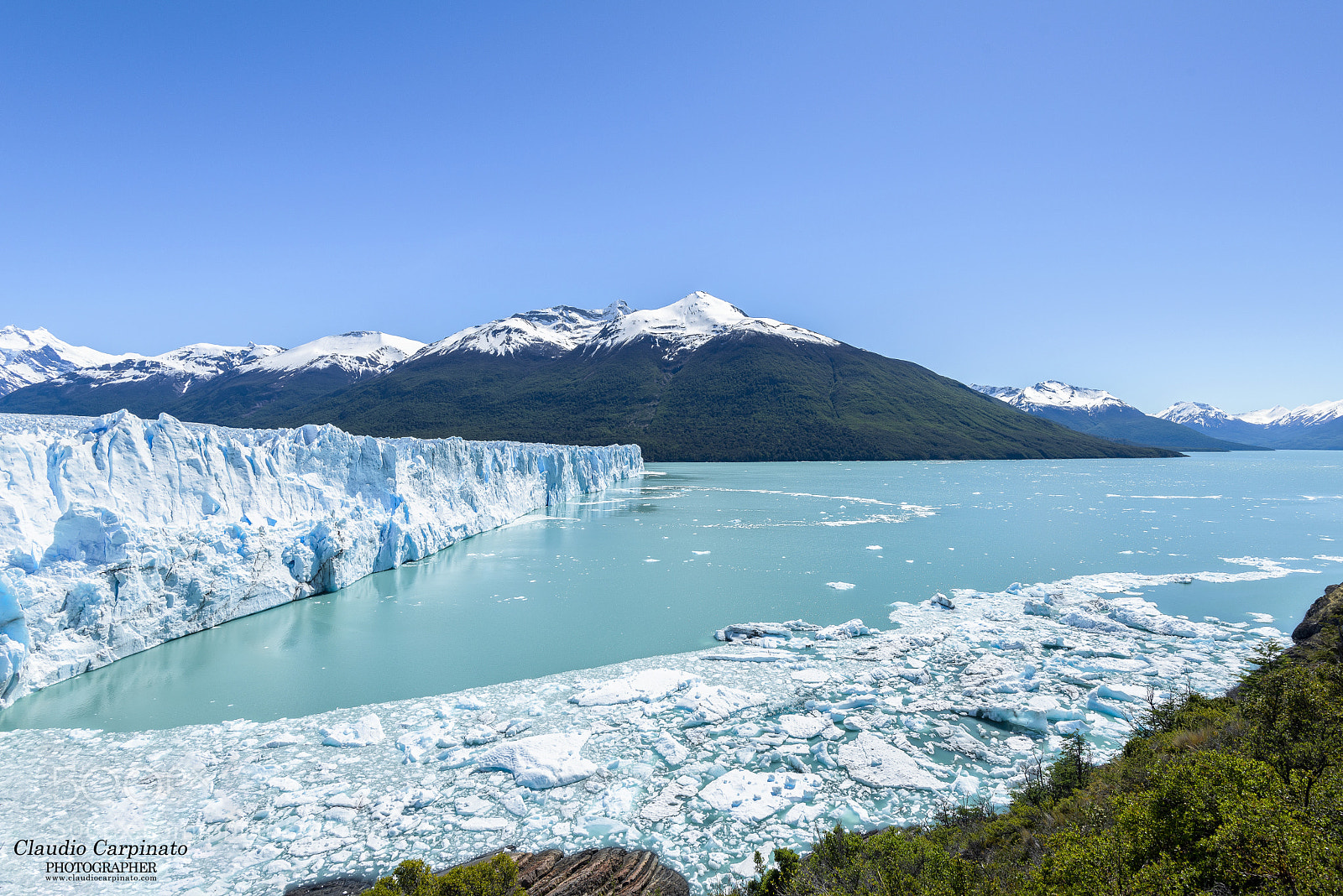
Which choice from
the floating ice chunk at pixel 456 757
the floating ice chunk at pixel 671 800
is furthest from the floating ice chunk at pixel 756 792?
the floating ice chunk at pixel 456 757

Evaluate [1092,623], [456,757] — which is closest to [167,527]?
[456,757]

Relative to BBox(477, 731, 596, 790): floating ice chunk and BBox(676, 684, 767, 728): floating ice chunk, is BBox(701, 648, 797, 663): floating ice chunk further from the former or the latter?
BBox(477, 731, 596, 790): floating ice chunk

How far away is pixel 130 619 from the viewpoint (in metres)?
11.1

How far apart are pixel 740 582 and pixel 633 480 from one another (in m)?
40.8

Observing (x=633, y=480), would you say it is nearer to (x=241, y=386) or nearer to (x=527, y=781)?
(x=527, y=781)

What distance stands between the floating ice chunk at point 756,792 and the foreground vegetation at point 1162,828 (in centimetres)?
98

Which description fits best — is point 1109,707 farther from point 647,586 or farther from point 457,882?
point 647,586

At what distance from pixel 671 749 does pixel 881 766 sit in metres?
2.59

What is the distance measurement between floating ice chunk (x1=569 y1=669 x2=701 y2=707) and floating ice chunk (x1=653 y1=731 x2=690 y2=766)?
4.39 feet

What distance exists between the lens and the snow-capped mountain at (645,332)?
14850 cm

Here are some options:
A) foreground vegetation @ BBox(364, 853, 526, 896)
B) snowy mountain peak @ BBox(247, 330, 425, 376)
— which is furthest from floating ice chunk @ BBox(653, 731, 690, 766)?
snowy mountain peak @ BBox(247, 330, 425, 376)

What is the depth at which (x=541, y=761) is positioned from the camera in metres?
7.10

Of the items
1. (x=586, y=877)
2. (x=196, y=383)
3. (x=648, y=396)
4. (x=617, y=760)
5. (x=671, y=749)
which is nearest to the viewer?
(x=586, y=877)

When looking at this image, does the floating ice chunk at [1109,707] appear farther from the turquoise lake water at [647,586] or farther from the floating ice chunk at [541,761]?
the floating ice chunk at [541,761]
